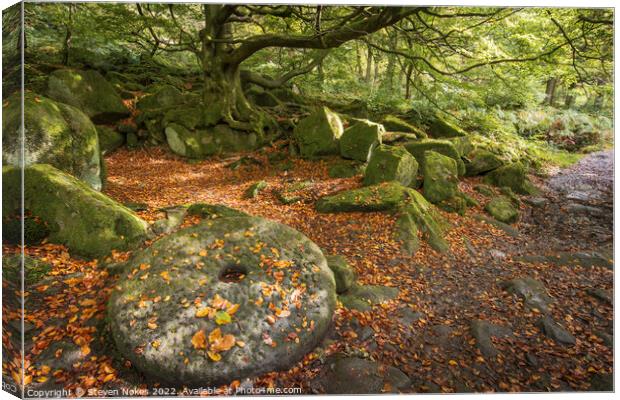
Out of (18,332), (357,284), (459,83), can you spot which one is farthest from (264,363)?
(459,83)

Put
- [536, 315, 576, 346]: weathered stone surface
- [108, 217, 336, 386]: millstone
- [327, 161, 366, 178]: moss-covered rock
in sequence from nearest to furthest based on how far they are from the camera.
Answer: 1. [108, 217, 336, 386]: millstone
2. [536, 315, 576, 346]: weathered stone surface
3. [327, 161, 366, 178]: moss-covered rock

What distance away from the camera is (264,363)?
108 inches

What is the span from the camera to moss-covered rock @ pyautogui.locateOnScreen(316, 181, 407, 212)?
514 cm

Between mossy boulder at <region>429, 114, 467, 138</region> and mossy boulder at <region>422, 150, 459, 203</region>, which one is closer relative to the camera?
mossy boulder at <region>422, 150, 459, 203</region>

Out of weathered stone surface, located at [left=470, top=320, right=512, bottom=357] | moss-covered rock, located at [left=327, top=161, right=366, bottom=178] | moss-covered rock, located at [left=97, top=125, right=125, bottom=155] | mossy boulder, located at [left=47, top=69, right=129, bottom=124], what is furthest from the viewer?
mossy boulder, located at [left=47, top=69, right=129, bottom=124]

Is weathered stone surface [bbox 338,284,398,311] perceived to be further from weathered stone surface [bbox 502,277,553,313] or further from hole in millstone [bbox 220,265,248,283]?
weathered stone surface [bbox 502,277,553,313]

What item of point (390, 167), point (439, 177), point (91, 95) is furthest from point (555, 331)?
point (91, 95)

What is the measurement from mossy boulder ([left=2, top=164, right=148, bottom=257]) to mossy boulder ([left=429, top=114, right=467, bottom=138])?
21.1 feet

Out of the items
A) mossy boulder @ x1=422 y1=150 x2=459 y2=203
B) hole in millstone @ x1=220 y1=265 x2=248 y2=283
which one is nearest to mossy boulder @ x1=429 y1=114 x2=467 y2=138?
mossy boulder @ x1=422 y1=150 x2=459 y2=203

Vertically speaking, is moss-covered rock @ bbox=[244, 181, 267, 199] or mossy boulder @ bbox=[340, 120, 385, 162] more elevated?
mossy boulder @ bbox=[340, 120, 385, 162]

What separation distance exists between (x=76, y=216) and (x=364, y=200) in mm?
3792

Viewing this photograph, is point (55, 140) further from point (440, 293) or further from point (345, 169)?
point (440, 293)

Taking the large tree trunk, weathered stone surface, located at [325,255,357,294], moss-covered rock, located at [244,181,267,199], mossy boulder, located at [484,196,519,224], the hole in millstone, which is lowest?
weathered stone surface, located at [325,255,357,294]

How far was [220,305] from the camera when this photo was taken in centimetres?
290
